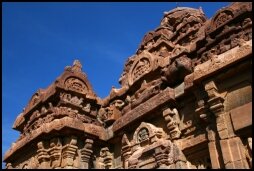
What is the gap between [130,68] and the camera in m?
10.8

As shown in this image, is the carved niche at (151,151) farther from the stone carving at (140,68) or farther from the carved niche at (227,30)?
the carved niche at (227,30)

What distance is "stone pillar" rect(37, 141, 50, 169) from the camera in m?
9.29

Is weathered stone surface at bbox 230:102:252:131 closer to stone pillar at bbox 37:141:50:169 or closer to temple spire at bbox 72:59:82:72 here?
stone pillar at bbox 37:141:50:169

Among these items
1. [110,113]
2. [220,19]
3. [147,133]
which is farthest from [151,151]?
[220,19]

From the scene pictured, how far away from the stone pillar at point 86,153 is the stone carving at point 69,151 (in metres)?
0.27

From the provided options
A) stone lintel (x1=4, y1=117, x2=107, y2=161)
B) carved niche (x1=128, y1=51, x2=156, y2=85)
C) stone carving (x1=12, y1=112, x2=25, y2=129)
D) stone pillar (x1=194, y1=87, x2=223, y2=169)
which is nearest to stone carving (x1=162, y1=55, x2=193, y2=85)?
stone pillar (x1=194, y1=87, x2=223, y2=169)

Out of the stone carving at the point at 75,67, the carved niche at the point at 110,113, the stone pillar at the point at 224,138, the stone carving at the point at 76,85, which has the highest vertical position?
the stone carving at the point at 75,67

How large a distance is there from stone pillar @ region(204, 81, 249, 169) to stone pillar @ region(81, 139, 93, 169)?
4.02 m

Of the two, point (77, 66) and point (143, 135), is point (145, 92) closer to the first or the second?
point (143, 135)

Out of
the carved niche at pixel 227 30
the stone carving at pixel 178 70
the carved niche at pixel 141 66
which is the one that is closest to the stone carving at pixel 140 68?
the carved niche at pixel 141 66

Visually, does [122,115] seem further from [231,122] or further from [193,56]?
[231,122]

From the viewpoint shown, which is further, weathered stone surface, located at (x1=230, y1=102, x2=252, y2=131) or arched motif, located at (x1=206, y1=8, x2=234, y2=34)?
arched motif, located at (x1=206, y1=8, x2=234, y2=34)

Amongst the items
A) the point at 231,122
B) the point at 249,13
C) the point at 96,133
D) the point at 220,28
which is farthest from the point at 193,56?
the point at 96,133

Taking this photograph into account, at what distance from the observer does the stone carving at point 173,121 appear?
8.09 meters
